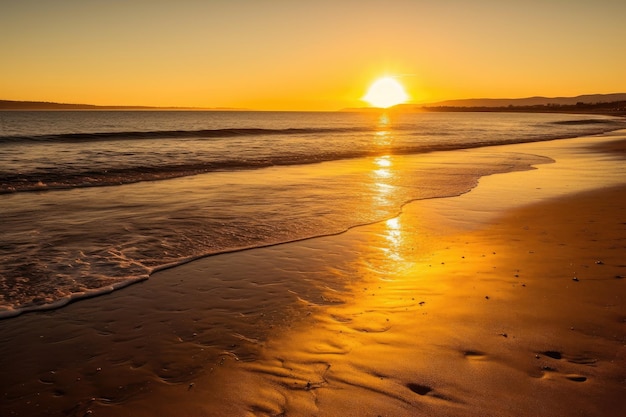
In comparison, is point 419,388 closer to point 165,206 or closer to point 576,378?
point 576,378

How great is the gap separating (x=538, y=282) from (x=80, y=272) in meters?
6.53

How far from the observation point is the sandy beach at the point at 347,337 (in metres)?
3.48

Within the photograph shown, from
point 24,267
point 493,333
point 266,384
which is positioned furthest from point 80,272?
point 493,333

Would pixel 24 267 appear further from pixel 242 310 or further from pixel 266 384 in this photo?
pixel 266 384

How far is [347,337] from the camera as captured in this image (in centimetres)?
447

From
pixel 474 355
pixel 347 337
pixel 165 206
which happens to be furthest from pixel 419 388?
pixel 165 206

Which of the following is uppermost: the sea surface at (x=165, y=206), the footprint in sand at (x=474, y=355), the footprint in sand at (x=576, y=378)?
the sea surface at (x=165, y=206)

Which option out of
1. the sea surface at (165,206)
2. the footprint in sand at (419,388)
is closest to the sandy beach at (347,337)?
the footprint in sand at (419,388)

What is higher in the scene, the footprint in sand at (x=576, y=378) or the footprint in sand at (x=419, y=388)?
the footprint in sand at (x=576, y=378)

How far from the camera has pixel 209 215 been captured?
10.4 meters

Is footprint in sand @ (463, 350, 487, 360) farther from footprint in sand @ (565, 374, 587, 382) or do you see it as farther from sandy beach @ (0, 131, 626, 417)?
footprint in sand @ (565, 374, 587, 382)

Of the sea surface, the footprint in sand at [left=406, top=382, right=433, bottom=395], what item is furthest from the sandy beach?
the sea surface

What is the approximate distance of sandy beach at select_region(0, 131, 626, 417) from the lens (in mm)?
3484

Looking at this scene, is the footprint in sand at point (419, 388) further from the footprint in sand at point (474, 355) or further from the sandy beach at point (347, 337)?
the footprint in sand at point (474, 355)
